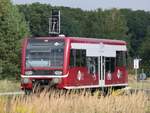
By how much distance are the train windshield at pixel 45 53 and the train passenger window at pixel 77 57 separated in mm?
564

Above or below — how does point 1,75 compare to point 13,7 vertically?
below

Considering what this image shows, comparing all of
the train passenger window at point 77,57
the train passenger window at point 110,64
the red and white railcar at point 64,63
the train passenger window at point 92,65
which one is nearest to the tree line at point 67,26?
the train passenger window at point 110,64

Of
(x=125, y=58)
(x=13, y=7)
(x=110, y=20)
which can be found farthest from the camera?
(x=110, y=20)

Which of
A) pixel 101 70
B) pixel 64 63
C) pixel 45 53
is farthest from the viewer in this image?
pixel 101 70

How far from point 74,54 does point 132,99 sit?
35.6ft

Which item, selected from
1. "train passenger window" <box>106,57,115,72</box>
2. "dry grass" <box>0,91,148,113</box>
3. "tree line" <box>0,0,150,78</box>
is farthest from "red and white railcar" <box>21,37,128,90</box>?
"tree line" <box>0,0,150,78</box>

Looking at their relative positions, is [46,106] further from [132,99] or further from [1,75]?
[1,75]

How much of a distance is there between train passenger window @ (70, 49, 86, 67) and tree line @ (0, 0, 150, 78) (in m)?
16.0

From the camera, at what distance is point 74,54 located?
26.9 meters

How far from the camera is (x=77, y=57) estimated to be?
2727 cm

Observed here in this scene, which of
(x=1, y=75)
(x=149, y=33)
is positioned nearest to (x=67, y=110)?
(x=1, y=75)

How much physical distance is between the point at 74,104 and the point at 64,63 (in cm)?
1125

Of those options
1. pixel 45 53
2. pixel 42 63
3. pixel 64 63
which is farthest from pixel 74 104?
pixel 45 53

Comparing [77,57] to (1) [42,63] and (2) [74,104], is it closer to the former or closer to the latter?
→ (1) [42,63]
